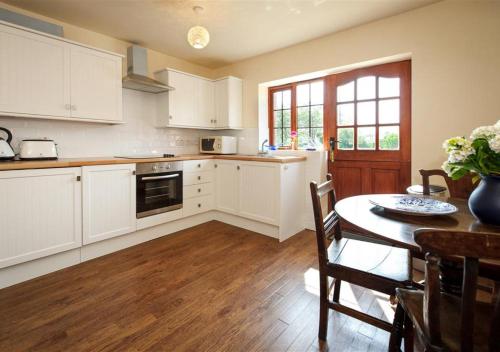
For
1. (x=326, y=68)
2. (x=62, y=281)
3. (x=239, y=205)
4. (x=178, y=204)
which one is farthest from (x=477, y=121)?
(x=62, y=281)

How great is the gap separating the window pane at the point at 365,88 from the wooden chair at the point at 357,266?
6.52 ft

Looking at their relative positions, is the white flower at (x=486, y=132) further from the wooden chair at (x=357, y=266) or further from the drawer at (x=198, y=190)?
the drawer at (x=198, y=190)

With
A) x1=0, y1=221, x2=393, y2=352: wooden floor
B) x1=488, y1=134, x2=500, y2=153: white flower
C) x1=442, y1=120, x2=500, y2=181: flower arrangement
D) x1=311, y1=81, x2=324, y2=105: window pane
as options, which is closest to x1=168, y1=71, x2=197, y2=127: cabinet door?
x1=311, y1=81, x2=324, y2=105: window pane

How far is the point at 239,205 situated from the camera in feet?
11.2

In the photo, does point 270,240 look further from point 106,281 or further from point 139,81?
point 139,81

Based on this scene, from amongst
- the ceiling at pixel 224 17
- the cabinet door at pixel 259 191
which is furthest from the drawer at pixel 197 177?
the ceiling at pixel 224 17

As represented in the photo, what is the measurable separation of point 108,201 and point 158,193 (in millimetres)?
584

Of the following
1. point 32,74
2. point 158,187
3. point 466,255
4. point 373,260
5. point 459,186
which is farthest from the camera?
point 158,187

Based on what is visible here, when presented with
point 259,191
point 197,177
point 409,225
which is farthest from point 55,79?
point 409,225

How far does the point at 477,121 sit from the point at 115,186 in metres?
3.40

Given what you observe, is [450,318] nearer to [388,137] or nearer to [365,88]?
[388,137]

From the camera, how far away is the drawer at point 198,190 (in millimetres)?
3373

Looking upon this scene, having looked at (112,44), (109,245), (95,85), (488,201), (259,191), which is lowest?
(109,245)

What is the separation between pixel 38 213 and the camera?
84.1 inches
